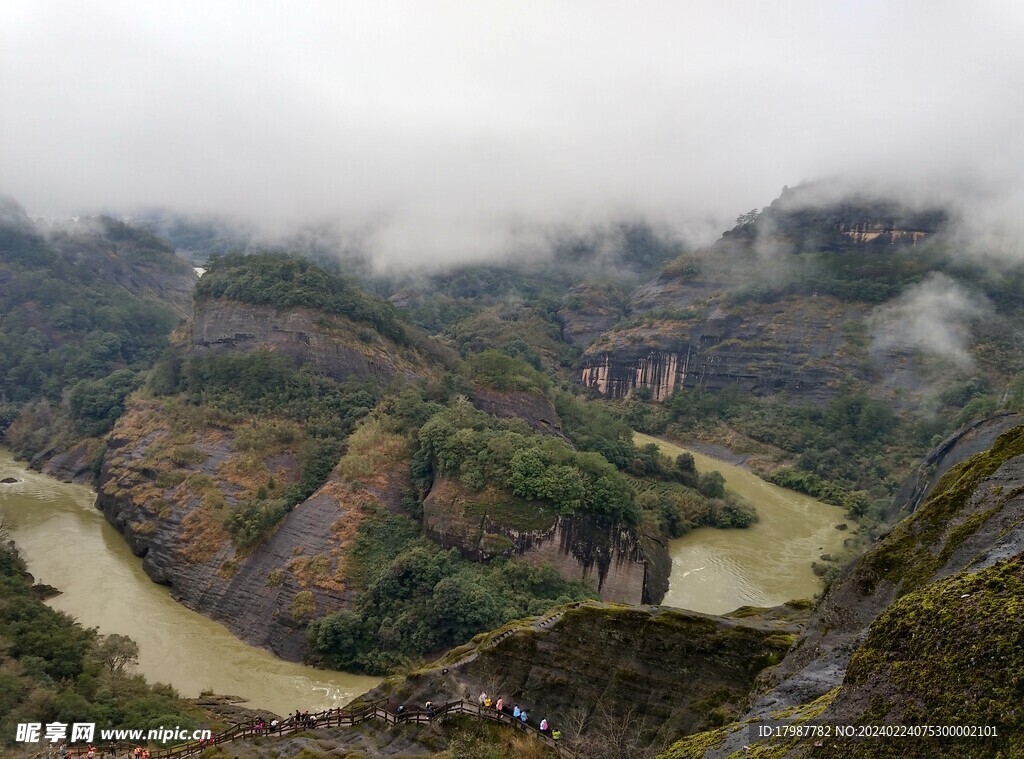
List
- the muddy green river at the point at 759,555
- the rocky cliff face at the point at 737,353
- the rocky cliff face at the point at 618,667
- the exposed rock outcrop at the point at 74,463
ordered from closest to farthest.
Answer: the rocky cliff face at the point at 618,667 → the muddy green river at the point at 759,555 → the exposed rock outcrop at the point at 74,463 → the rocky cliff face at the point at 737,353

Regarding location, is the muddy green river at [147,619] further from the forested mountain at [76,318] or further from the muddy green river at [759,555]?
the muddy green river at [759,555]

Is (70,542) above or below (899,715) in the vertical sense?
below

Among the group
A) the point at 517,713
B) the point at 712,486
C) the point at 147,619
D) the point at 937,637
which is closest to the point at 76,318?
the point at 147,619

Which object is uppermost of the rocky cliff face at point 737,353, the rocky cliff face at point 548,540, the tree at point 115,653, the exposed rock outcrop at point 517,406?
the rocky cliff face at point 737,353

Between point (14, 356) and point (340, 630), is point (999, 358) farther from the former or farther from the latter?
point (14, 356)

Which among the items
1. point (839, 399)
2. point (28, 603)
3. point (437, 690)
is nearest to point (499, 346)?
point (839, 399)

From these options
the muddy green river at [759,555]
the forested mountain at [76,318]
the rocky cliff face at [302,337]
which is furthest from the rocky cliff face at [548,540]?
the forested mountain at [76,318]
